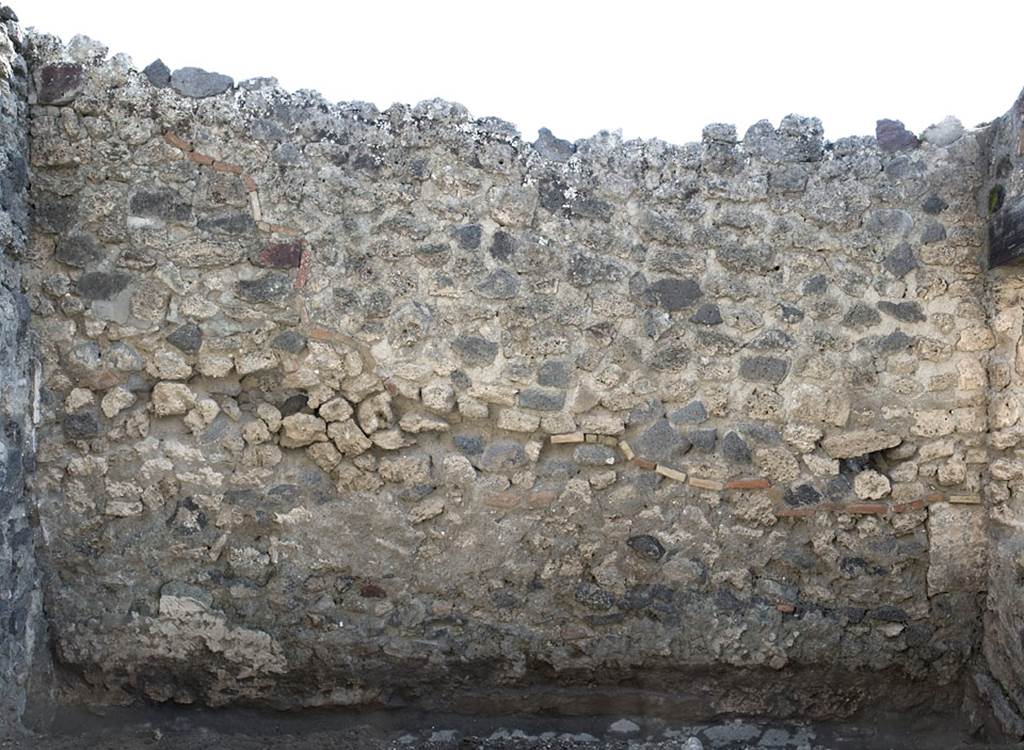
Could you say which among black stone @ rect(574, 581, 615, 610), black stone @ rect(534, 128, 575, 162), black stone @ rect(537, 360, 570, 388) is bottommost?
black stone @ rect(574, 581, 615, 610)

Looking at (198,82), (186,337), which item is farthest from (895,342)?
(198,82)

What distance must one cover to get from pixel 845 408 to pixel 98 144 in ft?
9.13

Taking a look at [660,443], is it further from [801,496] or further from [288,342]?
[288,342]

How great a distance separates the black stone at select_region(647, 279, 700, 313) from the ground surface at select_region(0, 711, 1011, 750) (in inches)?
60.0

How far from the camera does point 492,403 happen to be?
11.9 feet

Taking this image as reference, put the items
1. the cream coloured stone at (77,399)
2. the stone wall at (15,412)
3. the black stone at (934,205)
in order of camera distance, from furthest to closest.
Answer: the black stone at (934,205)
the cream coloured stone at (77,399)
the stone wall at (15,412)

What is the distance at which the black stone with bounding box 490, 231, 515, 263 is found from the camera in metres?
3.63

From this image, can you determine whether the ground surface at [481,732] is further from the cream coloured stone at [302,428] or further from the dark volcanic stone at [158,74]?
the dark volcanic stone at [158,74]

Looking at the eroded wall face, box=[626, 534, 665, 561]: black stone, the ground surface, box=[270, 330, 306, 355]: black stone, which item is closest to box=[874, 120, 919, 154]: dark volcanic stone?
the eroded wall face

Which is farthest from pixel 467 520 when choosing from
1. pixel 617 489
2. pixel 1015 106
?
pixel 1015 106

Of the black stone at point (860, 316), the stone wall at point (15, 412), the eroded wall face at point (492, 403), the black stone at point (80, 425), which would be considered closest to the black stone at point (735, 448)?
the eroded wall face at point (492, 403)

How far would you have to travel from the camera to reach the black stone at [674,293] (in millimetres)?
3674

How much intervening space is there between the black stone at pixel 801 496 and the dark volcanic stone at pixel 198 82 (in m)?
2.45

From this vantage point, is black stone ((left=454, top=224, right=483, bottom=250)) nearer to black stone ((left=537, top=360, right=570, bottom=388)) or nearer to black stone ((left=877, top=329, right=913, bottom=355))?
black stone ((left=537, top=360, right=570, bottom=388))
